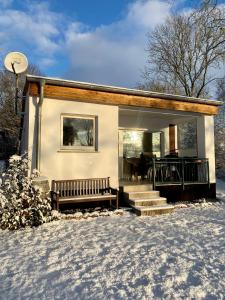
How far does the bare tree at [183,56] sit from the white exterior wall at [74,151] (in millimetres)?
18673

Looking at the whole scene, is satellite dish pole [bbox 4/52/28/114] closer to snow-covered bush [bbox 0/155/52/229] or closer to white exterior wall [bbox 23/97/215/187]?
white exterior wall [bbox 23/97/215/187]

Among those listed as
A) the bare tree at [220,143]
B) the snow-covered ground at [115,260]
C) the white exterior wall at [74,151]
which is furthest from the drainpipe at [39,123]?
the bare tree at [220,143]

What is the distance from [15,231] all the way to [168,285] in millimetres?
3503

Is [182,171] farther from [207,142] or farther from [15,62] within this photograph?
[15,62]

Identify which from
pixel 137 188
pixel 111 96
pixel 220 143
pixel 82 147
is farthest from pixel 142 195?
pixel 220 143

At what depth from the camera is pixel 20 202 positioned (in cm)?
559

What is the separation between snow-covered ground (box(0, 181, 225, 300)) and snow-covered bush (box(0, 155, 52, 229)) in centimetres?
26

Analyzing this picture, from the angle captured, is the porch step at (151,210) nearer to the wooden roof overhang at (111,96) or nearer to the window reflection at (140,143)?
the wooden roof overhang at (111,96)

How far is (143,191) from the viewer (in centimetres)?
788

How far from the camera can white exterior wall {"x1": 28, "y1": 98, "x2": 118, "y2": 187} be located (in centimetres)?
693

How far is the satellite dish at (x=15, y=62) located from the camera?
24.0 ft

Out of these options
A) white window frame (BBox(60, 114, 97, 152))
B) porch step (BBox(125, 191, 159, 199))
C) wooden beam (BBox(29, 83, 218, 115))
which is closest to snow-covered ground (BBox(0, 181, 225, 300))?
porch step (BBox(125, 191, 159, 199))

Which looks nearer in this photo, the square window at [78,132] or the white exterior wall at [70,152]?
the white exterior wall at [70,152]

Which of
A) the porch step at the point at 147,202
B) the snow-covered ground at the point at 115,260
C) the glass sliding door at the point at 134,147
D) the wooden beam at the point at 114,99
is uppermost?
the wooden beam at the point at 114,99
